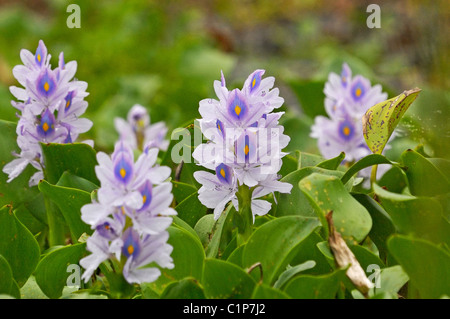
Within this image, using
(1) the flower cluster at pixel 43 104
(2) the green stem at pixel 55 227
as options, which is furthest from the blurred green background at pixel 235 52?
(2) the green stem at pixel 55 227

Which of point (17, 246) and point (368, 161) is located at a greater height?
point (368, 161)

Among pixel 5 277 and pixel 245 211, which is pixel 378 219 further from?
pixel 5 277

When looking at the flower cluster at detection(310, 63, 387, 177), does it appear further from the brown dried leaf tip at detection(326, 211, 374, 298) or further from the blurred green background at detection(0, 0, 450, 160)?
the brown dried leaf tip at detection(326, 211, 374, 298)

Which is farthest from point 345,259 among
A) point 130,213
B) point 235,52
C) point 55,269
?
point 235,52

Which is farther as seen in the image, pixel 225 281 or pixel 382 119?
pixel 382 119

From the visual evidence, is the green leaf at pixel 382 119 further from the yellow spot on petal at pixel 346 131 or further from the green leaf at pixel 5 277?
the green leaf at pixel 5 277

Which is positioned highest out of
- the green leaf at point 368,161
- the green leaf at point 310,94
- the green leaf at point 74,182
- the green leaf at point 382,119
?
the green leaf at point 310,94
